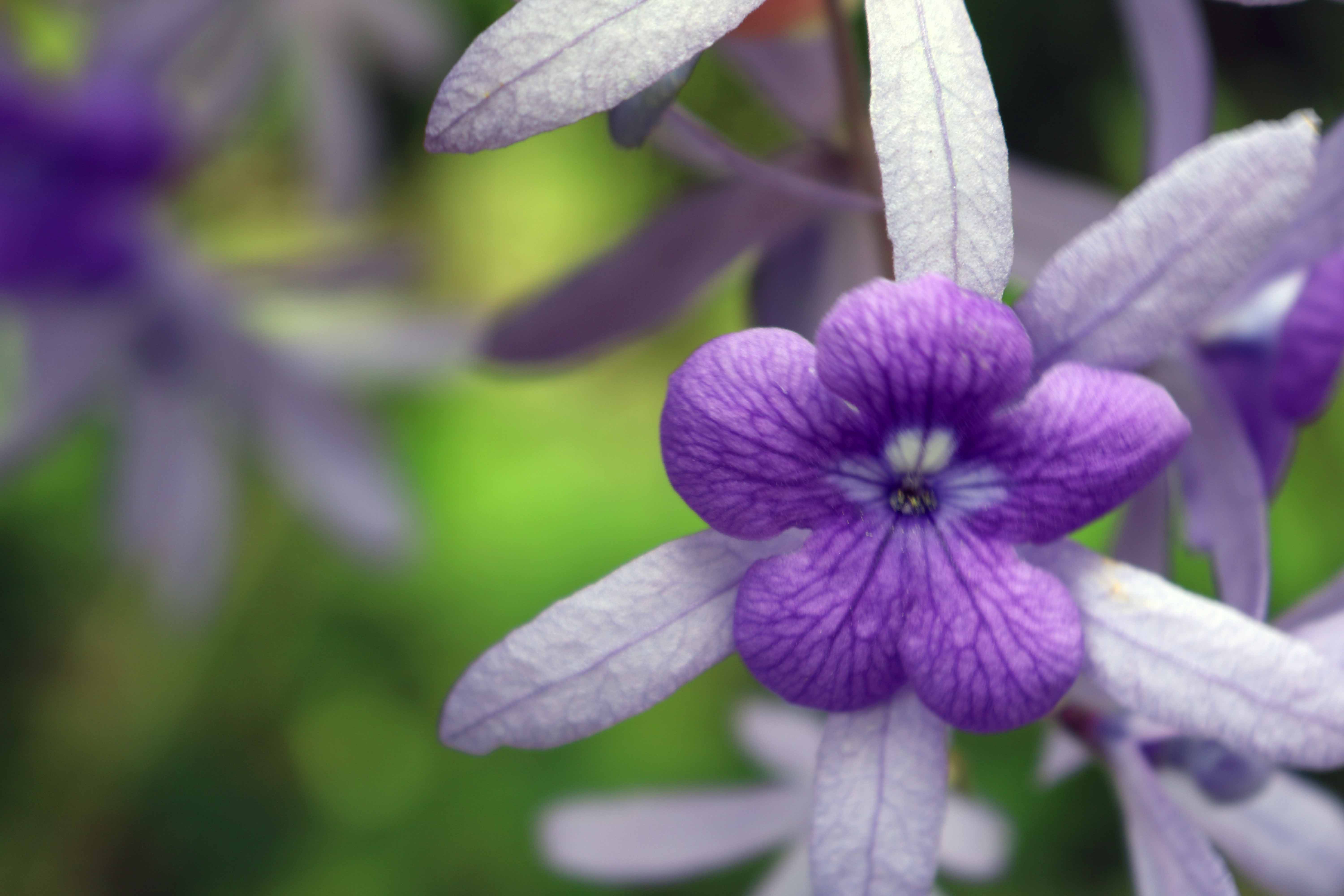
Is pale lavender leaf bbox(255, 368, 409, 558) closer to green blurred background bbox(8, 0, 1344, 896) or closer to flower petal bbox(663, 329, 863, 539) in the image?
green blurred background bbox(8, 0, 1344, 896)

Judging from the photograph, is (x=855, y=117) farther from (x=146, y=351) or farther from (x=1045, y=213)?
(x=146, y=351)

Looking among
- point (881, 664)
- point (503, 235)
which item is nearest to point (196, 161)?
point (503, 235)

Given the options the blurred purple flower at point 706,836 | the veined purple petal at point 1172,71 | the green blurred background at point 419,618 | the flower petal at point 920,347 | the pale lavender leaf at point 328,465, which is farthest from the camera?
the green blurred background at point 419,618

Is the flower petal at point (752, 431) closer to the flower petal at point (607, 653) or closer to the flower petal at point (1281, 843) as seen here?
the flower petal at point (607, 653)

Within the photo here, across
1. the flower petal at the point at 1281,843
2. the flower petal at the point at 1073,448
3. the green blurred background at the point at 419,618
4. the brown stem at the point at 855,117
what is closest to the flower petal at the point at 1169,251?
the flower petal at the point at 1073,448

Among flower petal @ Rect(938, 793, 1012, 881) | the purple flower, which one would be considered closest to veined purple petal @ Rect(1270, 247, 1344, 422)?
the purple flower

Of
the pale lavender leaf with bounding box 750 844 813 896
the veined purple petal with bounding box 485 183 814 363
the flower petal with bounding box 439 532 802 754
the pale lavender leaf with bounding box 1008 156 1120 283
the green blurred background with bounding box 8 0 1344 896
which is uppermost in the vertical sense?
the veined purple petal with bounding box 485 183 814 363
